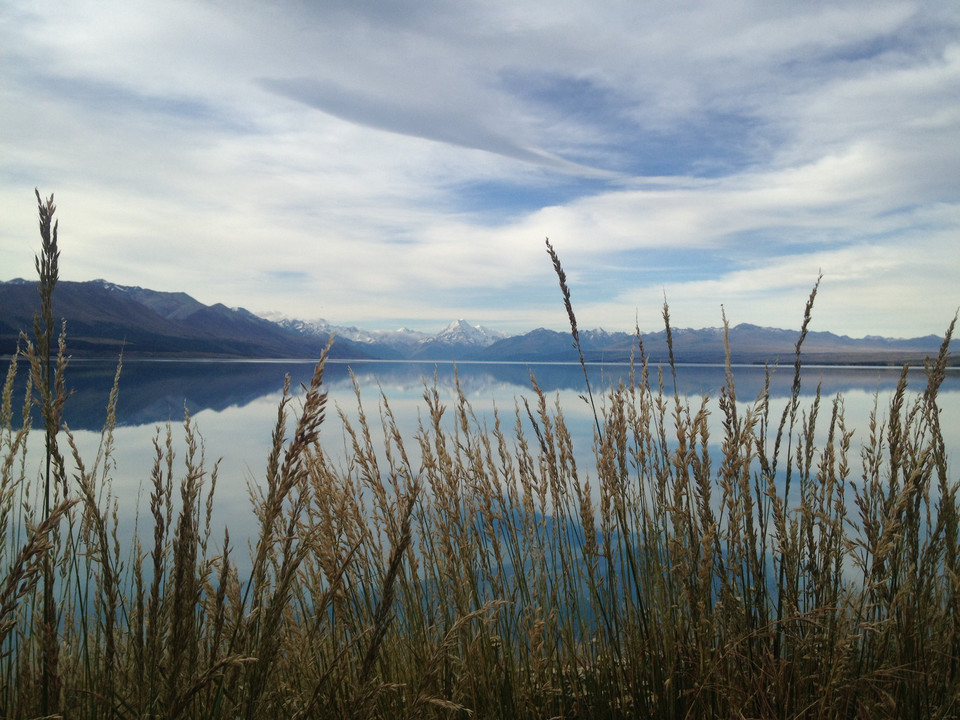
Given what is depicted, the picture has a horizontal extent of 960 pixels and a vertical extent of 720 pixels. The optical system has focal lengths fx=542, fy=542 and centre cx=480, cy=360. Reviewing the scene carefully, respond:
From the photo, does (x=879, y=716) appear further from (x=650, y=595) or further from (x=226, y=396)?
(x=226, y=396)

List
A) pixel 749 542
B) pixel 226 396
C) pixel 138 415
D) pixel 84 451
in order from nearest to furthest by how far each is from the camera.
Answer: pixel 749 542, pixel 84 451, pixel 138 415, pixel 226 396

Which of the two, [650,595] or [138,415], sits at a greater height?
[650,595]

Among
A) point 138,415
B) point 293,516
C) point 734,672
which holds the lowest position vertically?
point 138,415

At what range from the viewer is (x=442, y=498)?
2.29m

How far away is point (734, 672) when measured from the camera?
1846mm

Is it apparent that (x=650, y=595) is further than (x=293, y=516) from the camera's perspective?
Yes

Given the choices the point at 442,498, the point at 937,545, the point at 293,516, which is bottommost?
the point at 937,545

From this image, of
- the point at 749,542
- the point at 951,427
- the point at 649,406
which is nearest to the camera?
the point at 749,542

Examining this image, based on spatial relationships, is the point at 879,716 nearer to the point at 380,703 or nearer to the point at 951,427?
the point at 380,703

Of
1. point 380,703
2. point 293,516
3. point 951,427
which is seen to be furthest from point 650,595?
point 951,427

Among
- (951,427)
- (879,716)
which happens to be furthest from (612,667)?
(951,427)

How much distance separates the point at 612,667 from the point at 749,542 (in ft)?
2.46

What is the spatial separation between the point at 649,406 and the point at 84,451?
16094 millimetres

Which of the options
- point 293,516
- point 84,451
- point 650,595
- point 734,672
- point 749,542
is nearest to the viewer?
point 293,516
